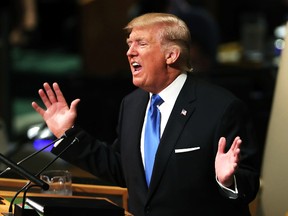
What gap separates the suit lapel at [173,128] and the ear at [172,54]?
0.15 m

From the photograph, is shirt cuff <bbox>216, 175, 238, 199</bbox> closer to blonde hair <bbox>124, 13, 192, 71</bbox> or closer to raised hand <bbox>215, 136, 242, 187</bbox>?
raised hand <bbox>215, 136, 242, 187</bbox>

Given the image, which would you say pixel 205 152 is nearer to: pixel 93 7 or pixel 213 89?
pixel 213 89

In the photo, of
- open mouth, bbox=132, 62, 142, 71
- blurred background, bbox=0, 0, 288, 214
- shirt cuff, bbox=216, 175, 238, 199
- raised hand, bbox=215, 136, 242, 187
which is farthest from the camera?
blurred background, bbox=0, 0, 288, 214

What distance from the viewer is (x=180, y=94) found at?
181 inches

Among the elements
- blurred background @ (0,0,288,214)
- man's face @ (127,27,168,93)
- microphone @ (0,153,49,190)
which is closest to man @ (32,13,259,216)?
man's face @ (127,27,168,93)

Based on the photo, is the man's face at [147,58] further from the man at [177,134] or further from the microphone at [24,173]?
the microphone at [24,173]

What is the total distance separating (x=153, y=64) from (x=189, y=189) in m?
0.60

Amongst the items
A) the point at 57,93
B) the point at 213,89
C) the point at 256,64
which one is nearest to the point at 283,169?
the point at 213,89

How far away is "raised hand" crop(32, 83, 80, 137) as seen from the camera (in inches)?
185

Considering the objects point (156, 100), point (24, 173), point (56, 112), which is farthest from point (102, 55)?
point (24, 173)

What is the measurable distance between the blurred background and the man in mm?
1683

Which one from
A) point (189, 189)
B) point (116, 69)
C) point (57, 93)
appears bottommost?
point (116, 69)

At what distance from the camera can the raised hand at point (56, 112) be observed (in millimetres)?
4707

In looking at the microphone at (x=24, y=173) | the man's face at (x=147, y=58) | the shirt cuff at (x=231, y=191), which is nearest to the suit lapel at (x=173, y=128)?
the man's face at (x=147, y=58)
